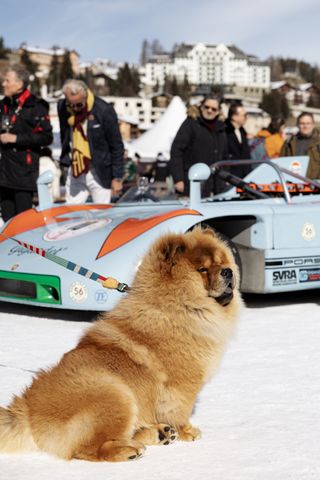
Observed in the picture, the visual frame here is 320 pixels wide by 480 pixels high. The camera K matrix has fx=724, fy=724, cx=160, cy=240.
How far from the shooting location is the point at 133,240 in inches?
226

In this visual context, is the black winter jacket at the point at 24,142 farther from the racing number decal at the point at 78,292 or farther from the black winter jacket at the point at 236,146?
the black winter jacket at the point at 236,146

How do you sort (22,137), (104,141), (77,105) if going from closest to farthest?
(77,105), (22,137), (104,141)

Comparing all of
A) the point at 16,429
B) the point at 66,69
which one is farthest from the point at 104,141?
the point at 66,69

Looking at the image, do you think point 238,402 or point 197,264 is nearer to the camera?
point 197,264

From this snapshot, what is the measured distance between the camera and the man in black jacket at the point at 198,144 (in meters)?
8.20

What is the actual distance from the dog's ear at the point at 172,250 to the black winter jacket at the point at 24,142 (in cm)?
505

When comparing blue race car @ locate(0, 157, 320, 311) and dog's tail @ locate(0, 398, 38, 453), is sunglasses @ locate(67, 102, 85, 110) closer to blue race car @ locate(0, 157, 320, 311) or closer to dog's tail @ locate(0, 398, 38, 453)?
blue race car @ locate(0, 157, 320, 311)

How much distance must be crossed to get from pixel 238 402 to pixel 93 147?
14.8 ft

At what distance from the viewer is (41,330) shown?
18.6 ft

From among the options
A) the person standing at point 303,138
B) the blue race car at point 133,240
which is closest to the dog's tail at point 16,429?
the blue race car at point 133,240

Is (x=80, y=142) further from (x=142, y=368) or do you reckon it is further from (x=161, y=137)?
(x=161, y=137)

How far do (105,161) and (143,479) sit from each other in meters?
5.41

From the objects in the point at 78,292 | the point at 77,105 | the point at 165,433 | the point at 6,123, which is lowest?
the point at 165,433

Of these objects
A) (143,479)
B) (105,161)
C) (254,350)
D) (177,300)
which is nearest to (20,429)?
(143,479)
